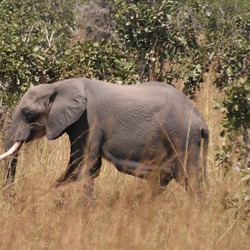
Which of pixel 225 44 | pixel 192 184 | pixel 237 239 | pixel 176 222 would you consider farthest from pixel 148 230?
pixel 225 44

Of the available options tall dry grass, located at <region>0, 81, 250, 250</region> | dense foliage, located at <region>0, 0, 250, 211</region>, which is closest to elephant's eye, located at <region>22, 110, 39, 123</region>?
tall dry grass, located at <region>0, 81, 250, 250</region>

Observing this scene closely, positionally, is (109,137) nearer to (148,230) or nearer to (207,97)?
(207,97)

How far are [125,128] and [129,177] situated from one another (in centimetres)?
43

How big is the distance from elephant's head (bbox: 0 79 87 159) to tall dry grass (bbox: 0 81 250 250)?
0.39m

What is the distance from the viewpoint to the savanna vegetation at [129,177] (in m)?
4.86

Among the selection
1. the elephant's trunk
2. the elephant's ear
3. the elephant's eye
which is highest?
the elephant's ear

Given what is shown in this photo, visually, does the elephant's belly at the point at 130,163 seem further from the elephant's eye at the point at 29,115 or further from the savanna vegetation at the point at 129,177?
the elephant's eye at the point at 29,115

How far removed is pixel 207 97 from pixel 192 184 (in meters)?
2.48

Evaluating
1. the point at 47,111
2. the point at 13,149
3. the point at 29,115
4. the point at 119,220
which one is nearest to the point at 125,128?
the point at 47,111

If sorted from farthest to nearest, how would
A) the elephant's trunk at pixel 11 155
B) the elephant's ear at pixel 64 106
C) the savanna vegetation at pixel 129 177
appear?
the elephant's ear at pixel 64 106, the elephant's trunk at pixel 11 155, the savanna vegetation at pixel 129 177

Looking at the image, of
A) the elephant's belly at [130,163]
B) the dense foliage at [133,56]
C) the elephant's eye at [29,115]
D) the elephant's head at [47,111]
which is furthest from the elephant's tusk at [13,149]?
the dense foliage at [133,56]

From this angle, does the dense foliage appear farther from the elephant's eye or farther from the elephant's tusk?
the elephant's tusk

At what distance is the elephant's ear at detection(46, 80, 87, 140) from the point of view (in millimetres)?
7059

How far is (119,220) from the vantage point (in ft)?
16.3
